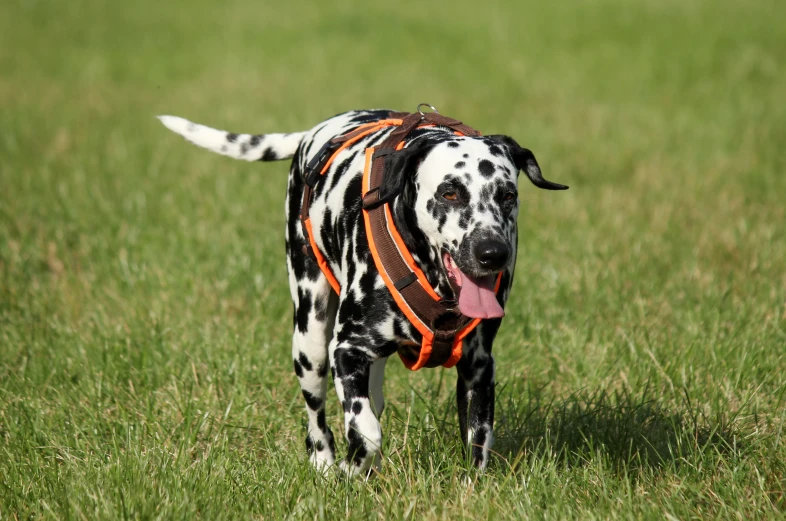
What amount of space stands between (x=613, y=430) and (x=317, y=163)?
1.69 m

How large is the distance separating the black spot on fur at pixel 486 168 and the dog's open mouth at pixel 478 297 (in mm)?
318

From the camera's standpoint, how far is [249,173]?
9.04 meters

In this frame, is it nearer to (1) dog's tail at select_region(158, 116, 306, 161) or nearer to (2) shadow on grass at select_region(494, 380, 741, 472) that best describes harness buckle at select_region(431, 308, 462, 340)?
(2) shadow on grass at select_region(494, 380, 741, 472)

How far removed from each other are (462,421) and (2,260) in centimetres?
425

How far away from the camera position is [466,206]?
10.7 ft

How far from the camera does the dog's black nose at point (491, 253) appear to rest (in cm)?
311

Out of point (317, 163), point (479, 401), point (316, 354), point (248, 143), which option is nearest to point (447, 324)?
point (479, 401)

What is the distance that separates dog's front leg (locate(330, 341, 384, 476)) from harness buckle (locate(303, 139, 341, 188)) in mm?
844

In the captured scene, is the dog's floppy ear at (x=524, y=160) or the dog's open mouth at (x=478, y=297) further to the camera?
the dog's floppy ear at (x=524, y=160)

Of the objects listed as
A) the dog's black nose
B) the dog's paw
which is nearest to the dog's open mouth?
the dog's black nose

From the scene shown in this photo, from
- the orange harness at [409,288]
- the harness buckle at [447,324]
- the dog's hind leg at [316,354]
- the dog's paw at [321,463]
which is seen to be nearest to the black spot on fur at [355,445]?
the dog's paw at [321,463]

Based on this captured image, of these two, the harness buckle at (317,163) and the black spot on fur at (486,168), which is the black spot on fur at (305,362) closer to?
the harness buckle at (317,163)

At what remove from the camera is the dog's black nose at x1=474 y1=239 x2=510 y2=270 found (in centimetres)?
311

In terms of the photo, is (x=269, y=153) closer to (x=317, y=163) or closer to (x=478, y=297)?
(x=317, y=163)
